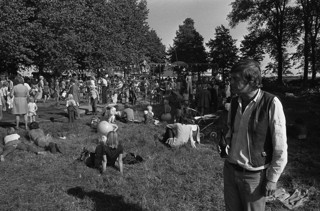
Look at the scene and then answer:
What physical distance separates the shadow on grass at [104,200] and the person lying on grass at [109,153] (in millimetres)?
1203

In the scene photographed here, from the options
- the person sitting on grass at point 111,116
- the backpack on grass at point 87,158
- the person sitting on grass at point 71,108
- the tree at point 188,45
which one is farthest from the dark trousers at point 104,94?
the tree at point 188,45

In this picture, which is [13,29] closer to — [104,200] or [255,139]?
[104,200]

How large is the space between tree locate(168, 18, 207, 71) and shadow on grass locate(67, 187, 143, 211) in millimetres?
61999

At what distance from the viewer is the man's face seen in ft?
9.45

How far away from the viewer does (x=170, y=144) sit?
9.77 meters

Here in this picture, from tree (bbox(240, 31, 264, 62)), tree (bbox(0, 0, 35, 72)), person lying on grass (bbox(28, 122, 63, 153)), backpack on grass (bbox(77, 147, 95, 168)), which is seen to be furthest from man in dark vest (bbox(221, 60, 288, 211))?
tree (bbox(240, 31, 264, 62))

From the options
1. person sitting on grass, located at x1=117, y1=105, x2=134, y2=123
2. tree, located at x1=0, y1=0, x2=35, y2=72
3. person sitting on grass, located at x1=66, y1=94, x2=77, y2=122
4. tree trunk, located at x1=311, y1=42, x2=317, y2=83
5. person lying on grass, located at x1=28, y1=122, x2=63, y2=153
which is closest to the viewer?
person lying on grass, located at x1=28, y1=122, x2=63, y2=153

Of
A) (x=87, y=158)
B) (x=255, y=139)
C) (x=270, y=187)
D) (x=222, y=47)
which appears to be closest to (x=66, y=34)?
(x=87, y=158)

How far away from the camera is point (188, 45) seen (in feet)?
237

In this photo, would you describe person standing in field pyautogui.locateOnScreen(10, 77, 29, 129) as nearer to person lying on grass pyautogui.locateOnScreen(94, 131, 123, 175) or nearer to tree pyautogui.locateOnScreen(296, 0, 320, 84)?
person lying on grass pyautogui.locateOnScreen(94, 131, 123, 175)

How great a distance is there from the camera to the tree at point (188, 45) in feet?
230

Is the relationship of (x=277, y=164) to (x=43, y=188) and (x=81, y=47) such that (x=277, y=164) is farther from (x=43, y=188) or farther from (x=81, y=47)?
(x=81, y=47)

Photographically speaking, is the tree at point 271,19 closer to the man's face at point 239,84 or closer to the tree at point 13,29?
the tree at point 13,29

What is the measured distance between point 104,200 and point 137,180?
1145mm
